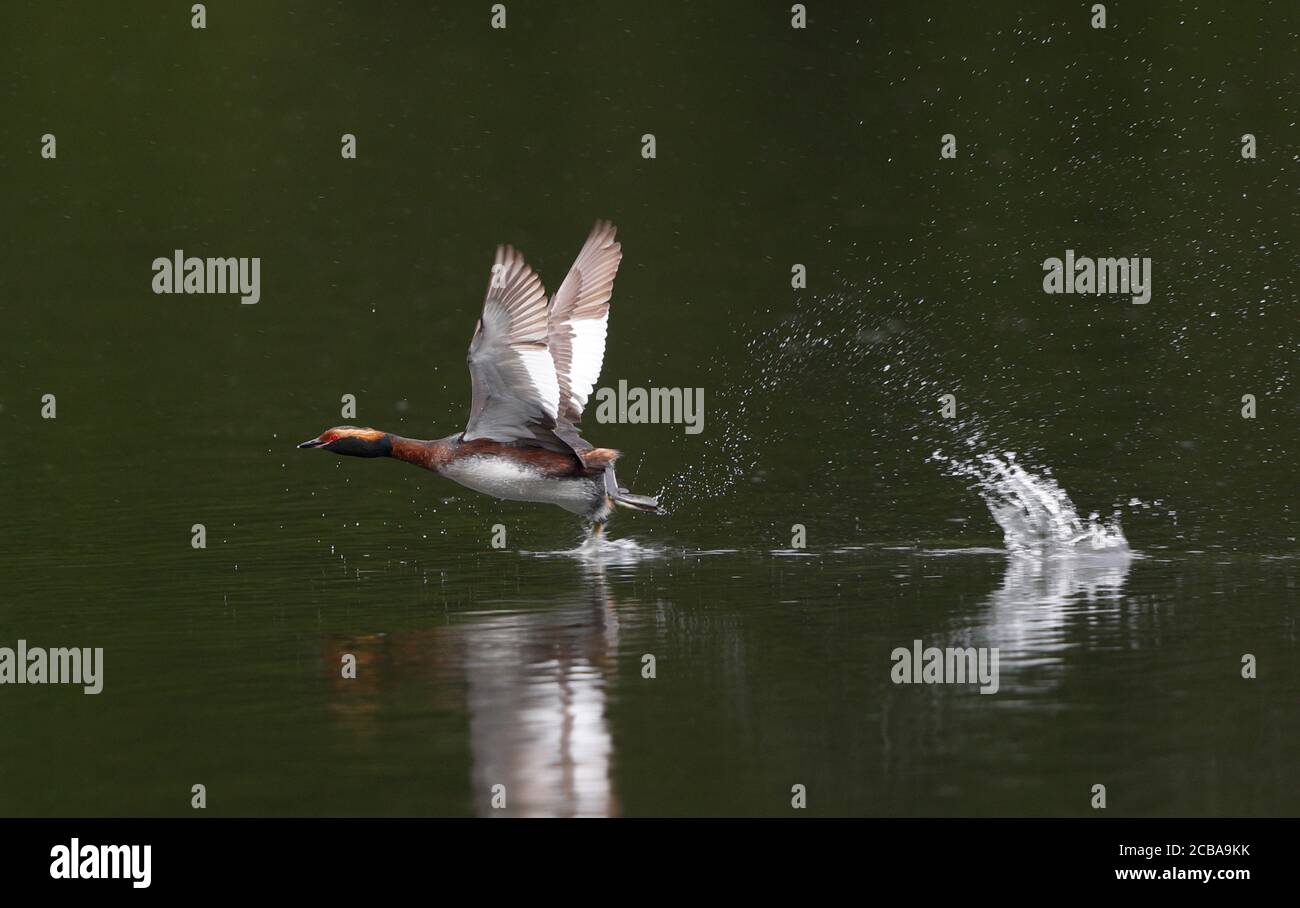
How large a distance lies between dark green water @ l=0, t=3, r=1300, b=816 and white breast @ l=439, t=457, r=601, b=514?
33.8 inches

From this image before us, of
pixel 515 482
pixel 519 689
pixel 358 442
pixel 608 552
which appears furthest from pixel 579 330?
pixel 519 689

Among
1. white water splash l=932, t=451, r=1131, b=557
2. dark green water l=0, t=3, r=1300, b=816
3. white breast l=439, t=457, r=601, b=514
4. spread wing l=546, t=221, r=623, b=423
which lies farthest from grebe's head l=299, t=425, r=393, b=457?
white water splash l=932, t=451, r=1131, b=557

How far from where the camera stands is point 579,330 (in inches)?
931

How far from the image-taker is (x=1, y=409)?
35.0 meters

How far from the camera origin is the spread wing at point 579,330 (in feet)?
77.3

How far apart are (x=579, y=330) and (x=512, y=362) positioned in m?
2.62

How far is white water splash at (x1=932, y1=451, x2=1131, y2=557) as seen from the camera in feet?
76.6

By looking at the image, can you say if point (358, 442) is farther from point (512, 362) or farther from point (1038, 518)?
point (1038, 518)

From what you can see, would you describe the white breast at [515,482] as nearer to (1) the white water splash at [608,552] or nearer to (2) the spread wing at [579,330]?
(1) the white water splash at [608,552]

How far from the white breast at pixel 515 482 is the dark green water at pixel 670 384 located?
2.81ft

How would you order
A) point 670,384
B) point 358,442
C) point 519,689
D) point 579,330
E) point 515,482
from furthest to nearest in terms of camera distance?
point 670,384
point 579,330
point 515,482
point 358,442
point 519,689

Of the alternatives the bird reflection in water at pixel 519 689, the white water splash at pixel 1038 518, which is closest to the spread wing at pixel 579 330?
the bird reflection in water at pixel 519 689

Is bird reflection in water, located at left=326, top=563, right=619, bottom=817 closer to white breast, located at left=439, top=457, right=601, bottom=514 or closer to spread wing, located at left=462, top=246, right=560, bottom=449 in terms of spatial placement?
white breast, located at left=439, top=457, right=601, bottom=514

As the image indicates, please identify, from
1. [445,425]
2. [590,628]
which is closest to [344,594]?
[590,628]
